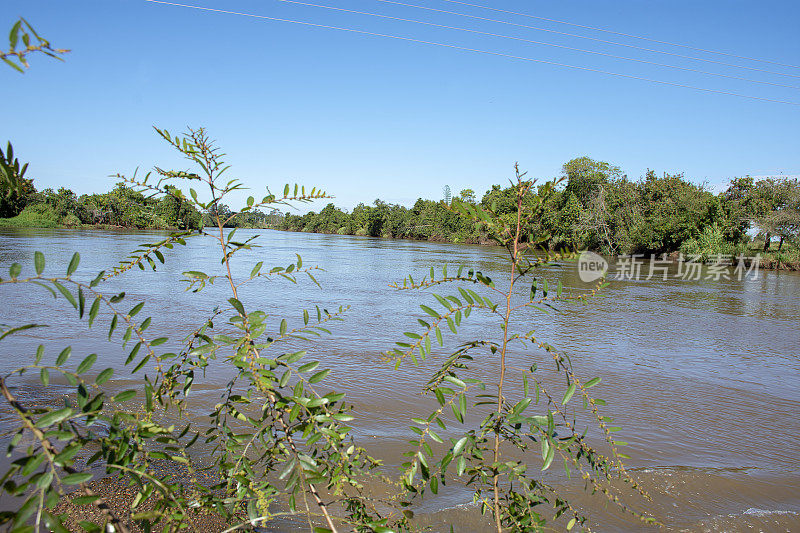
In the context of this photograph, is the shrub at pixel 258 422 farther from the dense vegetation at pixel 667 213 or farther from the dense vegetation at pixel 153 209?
the dense vegetation at pixel 667 213

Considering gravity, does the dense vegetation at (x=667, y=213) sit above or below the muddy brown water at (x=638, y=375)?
above

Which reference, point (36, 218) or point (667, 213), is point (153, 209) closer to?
point (667, 213)

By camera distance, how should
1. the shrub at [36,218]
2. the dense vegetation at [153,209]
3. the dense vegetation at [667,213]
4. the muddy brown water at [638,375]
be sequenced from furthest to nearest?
the shrub at [36,218], the dense vegetation at [667,213], the muddy brown water at [638,375], the dense vegetation at [153,209]

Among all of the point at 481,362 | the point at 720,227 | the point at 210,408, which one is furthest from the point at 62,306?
the point at 720,227

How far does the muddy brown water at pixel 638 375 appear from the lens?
126 inches

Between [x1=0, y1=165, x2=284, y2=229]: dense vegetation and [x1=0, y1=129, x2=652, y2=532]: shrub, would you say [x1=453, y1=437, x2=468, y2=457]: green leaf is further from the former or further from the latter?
[x1=0, y1=165, x2=284, y2=229]: dense vegetation

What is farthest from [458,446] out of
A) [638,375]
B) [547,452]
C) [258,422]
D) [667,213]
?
[667,213]

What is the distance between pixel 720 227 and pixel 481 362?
99.0 feet

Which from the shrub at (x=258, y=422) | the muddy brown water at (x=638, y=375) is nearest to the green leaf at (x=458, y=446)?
the shrub at (x=258, y=422)

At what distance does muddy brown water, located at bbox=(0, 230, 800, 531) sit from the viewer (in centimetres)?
320

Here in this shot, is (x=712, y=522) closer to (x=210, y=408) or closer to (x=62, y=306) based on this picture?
(x=210, y=408)

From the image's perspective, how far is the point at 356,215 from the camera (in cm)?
9256

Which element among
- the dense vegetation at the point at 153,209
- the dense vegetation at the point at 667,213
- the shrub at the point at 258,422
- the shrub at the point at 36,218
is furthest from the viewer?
the shrub at the point at 36,218

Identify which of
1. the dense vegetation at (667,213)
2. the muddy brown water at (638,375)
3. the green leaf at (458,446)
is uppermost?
the dense vegetation at (667,213)
